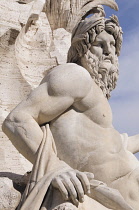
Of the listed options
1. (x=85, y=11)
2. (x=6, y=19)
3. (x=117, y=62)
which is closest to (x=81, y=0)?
(x=85, y=11)

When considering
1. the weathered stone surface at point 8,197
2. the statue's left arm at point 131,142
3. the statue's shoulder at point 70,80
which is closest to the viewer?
the weathered stone surface at point 8,197

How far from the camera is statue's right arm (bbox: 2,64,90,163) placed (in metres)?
4.25

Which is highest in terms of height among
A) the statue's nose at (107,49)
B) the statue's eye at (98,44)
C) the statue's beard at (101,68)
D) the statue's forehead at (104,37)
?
the statue's forehead at (104,37)

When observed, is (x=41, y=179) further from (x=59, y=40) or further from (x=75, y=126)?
(x=59, y=40)

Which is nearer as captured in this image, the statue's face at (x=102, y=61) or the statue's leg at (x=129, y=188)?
the statue's leg at (x=129, y=188)

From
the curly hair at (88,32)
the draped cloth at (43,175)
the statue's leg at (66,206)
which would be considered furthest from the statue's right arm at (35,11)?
the statue's leg at (66,206)

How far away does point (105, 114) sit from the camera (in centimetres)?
455

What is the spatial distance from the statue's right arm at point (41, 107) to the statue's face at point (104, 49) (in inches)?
15.4

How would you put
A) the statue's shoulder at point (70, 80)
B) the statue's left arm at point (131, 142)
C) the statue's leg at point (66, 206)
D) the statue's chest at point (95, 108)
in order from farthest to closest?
the statue's left arm at point (131, 142) → the statue's chest at point (95, 108) → the statue's shoulder at point (70, 80) → the statue's leg at point (66, 206)

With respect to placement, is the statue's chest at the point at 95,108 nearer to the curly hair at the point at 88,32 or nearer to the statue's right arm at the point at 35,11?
the curly hair at the point at 88,32

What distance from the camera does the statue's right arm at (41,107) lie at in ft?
13.9

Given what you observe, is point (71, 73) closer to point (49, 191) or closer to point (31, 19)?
point (49, 191)

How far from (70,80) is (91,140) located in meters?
0.48

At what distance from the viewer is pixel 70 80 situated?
4.39 metres
